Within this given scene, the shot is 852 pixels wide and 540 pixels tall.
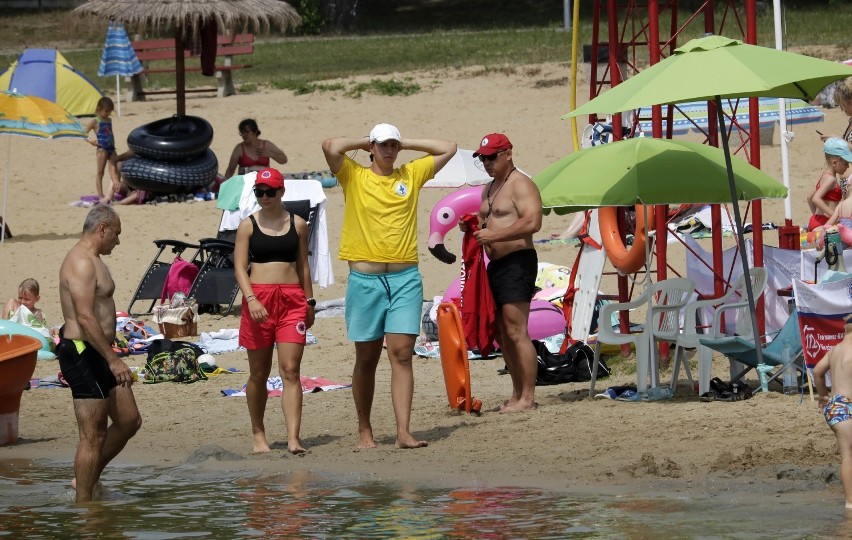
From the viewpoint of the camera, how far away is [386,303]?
810 cm

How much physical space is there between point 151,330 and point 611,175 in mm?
5503

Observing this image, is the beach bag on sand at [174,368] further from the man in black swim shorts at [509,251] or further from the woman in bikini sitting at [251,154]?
the woman in bikini sitting at [251,154]

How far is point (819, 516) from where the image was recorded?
6.48m

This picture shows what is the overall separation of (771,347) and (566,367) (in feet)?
5.80

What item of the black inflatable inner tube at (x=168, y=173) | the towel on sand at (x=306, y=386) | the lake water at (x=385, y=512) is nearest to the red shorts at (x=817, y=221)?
the towel on sand at (x=306, y=386)

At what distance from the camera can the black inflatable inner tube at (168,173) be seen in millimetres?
18594

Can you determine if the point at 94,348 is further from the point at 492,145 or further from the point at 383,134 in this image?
the point at 492,145

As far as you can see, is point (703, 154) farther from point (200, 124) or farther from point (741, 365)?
point (200, 124)

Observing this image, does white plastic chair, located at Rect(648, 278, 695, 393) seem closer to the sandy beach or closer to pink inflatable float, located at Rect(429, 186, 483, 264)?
the sandy beach

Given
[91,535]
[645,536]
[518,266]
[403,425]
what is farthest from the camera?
[518,266]

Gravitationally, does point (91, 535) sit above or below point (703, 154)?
below

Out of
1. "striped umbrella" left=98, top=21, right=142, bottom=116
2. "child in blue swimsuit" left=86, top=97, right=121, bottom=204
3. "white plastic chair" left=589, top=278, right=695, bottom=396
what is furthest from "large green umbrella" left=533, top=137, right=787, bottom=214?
"striped umbrella" left=98, top=21, right=142, bottom=116

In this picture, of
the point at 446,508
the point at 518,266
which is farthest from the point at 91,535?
the point at 518,266

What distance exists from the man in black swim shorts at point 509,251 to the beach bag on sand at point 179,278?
5.32 m
